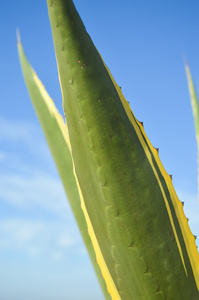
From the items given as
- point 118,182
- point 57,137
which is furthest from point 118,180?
point 57,137

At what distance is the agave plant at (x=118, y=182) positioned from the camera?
0.35 m

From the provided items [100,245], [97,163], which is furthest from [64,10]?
[100,245]

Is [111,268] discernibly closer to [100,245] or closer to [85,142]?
[100,245]

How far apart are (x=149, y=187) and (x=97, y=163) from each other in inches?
2.6

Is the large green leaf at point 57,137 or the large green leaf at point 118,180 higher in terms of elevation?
the large green leaf at point 57,137

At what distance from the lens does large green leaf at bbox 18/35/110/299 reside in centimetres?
59

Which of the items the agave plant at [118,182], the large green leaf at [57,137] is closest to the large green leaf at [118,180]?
the agave plant at [118,182]

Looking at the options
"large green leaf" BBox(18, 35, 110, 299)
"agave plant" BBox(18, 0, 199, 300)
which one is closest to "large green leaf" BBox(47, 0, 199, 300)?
"agave plant" BBox(18, 0, 199, 300)

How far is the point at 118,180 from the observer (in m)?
0.36

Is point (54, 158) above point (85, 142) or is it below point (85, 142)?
above

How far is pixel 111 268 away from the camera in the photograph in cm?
41

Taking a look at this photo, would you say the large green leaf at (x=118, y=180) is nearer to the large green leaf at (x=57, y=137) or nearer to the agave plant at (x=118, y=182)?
the agave plant at (x=118, y=182)

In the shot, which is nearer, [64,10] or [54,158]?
[64,10]

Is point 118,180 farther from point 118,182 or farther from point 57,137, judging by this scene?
point 57,137
